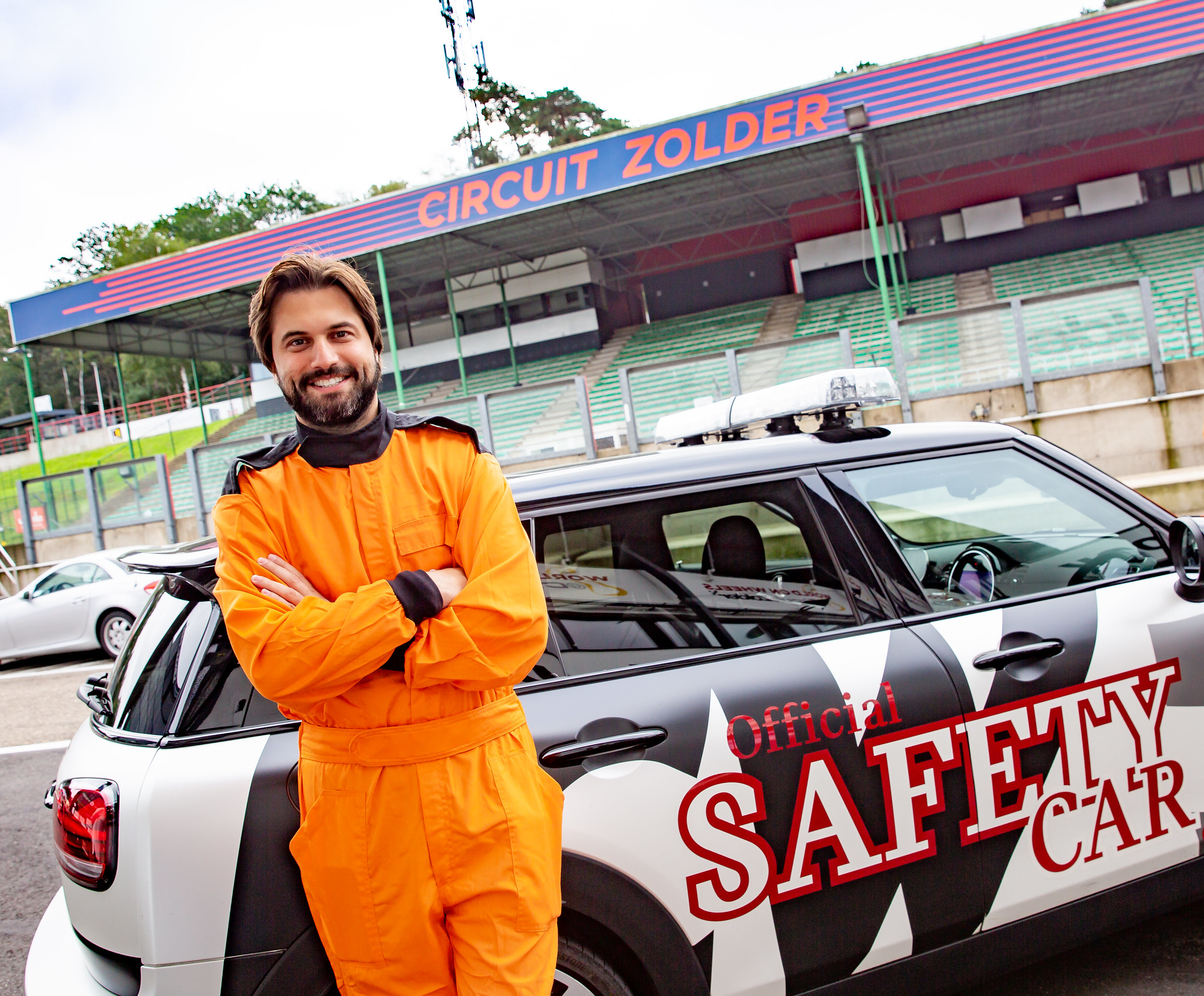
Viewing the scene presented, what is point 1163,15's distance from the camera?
14594 millimetres

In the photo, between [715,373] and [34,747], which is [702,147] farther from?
[34,747]

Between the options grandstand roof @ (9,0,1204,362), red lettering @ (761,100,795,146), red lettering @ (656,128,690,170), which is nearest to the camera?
grandstand roof @ (9,0,1204,362)

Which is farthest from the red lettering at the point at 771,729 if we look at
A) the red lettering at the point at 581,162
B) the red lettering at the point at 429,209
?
the red lettering at the point at 429,209

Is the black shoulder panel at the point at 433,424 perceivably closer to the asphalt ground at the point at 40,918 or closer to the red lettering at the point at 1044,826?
the red lettering at the point at 1044,826

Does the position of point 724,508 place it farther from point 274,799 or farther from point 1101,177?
point 1101,177

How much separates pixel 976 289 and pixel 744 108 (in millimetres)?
11069

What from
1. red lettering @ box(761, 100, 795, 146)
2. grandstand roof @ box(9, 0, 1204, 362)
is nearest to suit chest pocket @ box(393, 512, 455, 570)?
grandstand roof @ box(9, 0, 1204, 362)

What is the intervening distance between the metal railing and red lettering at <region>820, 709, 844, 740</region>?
9305 mm

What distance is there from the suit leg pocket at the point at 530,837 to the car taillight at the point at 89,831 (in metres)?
0.86

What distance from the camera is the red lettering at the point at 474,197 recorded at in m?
17.5

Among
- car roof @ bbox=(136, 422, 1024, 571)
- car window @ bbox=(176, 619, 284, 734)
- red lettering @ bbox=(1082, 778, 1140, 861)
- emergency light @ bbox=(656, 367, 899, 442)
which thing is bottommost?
red lettering @ bbox=(1082, 778, 1140, 861)

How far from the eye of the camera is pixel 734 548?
2412 millimetres

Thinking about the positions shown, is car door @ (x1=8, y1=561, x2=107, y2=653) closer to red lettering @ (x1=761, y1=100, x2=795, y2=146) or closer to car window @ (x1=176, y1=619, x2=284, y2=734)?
car window @ (x1=176, y1=619, x2=284, y2=734)

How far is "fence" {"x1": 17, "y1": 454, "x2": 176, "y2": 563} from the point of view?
14445 millimetres
